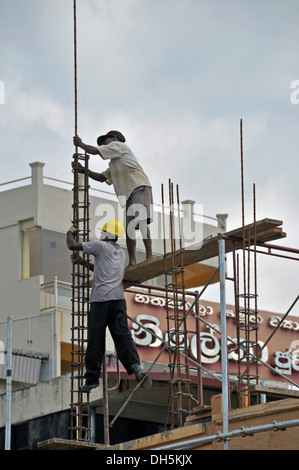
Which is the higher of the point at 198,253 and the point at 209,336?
the point at 209,336

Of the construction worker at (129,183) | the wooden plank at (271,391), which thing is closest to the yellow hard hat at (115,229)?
the construction worker at (129,183)

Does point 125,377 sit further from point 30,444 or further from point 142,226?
point 142,226

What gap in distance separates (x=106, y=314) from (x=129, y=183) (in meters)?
2.41

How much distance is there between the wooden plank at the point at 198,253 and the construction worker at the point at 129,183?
0.29 metres

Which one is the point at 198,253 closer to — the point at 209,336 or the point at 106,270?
the point at 106,270

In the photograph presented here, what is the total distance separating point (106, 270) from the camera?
15016 mm

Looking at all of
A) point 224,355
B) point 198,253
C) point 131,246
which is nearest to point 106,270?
point 198,253

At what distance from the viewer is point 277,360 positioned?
104 ft

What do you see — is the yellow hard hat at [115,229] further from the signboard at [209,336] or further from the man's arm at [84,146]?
the signboard at [209,336]

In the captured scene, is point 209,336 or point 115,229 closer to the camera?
point 115,229

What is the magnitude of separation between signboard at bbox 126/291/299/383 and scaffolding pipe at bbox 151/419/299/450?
1564 centimetres
